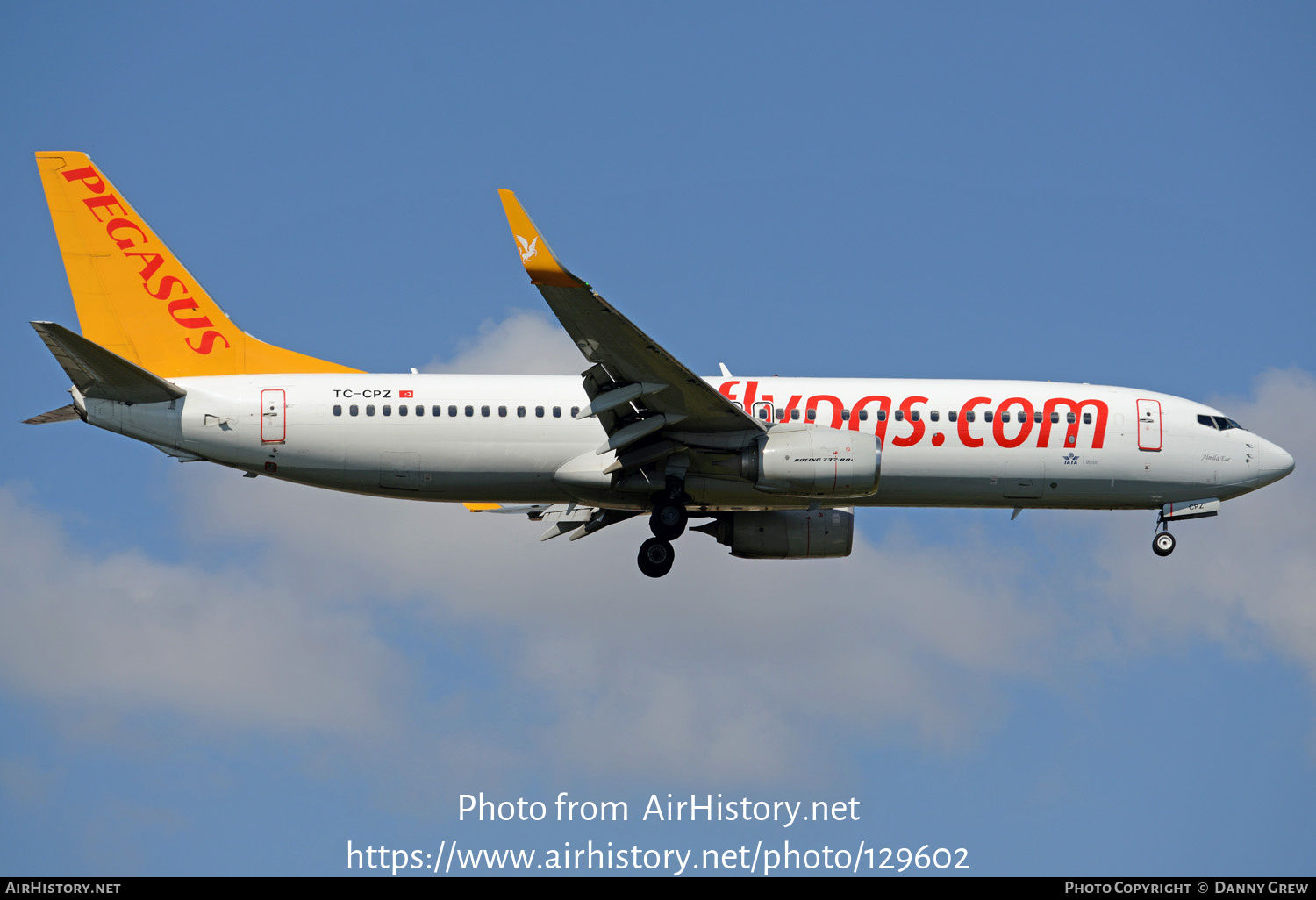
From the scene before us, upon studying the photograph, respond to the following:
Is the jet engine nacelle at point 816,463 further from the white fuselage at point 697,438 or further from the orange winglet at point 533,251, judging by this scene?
the orange winglet at point 533,251

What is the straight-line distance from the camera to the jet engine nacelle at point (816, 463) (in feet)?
106

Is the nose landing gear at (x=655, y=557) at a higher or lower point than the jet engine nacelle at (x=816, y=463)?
lower

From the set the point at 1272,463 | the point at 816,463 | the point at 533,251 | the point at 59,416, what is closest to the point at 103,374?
the point at 59,416

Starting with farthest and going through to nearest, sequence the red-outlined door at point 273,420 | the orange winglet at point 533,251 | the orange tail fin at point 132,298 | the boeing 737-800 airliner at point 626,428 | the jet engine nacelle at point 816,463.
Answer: the orange tail fin at point 132,298
the red-outlined door at point 273,420
the boeing 737-800 airliner at point 626,428
the jet engine nacelle at point 816,463
the orange winglet at point 533,251

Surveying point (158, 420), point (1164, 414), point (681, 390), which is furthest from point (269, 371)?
point (1164, 414)

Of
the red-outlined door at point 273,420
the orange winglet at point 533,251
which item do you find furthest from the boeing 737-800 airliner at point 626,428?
the orange winglet at point 533,251

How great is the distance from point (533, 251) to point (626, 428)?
6278 mm

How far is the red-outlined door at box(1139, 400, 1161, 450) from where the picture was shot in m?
36.0

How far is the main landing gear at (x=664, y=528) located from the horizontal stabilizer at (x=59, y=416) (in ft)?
43.1

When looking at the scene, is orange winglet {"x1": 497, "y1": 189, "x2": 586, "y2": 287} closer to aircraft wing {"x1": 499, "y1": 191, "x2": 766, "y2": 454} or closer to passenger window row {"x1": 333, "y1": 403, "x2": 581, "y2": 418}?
aircraft wing {"x1": 499, "y1": 191, "x2": 766, "y2": 454}

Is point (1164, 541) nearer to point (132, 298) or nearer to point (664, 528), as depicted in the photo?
point (664, 528)

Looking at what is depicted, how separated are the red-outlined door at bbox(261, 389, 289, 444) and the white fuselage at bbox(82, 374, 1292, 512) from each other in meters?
0.03
